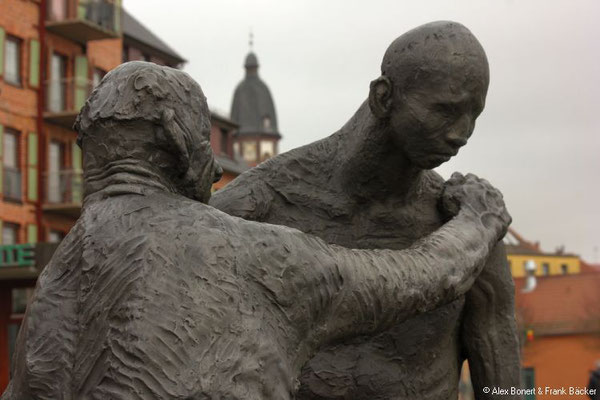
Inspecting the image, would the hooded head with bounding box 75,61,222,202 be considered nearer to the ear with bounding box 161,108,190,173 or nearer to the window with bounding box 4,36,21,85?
the ear with bounding box 161,108,190,173

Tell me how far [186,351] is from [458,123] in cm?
118

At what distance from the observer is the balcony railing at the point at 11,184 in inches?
1248

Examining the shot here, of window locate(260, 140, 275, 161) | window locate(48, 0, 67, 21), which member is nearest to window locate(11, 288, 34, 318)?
window locate(48, 0, 67, 21)

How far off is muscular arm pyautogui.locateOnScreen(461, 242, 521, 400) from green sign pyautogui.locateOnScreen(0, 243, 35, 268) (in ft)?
83.5

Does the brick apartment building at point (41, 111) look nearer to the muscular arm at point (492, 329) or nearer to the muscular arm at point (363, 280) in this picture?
the muscular arm at point (492, 329)

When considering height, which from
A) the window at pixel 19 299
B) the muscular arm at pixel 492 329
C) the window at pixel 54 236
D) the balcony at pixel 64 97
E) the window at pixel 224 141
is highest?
the muscular arm at pixel 492 329

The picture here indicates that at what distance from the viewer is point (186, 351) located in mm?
3242

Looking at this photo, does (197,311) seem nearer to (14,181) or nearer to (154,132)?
(154,132)

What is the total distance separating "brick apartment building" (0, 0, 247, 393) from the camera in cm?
3198

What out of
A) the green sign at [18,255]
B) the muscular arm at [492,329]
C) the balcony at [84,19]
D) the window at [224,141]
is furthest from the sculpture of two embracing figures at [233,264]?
the window at [224,141]

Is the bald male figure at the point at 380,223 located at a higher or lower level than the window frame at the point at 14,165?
Answer: higher

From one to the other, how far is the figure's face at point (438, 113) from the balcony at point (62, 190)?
2900 centimetres

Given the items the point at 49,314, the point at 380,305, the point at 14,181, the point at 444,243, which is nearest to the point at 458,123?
the point at 444,243

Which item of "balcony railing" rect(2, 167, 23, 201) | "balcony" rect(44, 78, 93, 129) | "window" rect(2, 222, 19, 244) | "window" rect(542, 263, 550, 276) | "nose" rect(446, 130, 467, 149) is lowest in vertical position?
"window" rect(542, 263, 550, 276)
